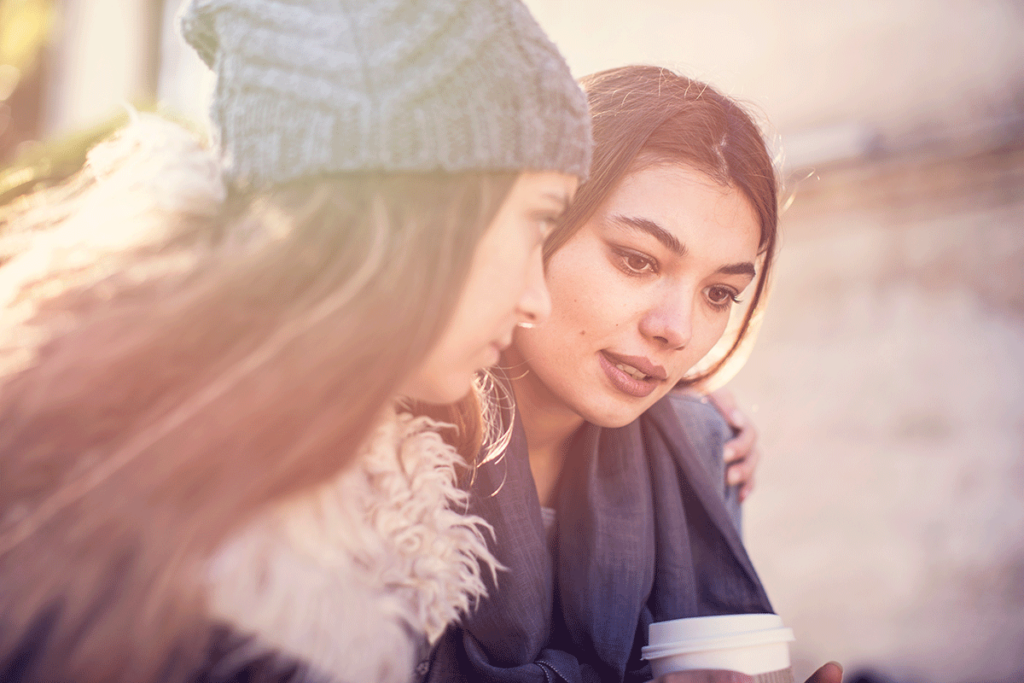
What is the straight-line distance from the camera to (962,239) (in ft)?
10.3

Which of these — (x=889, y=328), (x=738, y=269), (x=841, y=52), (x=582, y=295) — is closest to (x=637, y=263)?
(x=582, y=295)

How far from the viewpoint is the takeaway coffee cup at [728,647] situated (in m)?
1.20

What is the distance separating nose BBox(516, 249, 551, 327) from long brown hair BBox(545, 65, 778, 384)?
0.42m

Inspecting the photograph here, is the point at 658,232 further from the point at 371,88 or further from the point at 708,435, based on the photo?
the point at 708,435

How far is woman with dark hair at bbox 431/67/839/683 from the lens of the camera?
1473 mm

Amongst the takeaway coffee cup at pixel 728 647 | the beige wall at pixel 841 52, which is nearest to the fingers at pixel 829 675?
the takeaway coffee cup at pixel 728 647

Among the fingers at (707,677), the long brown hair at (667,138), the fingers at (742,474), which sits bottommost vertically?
the fingers at (742,474)

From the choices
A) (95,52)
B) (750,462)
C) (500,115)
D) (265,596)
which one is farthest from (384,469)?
(95,52)

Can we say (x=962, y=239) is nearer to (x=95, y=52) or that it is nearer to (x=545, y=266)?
(x=545, y=266)

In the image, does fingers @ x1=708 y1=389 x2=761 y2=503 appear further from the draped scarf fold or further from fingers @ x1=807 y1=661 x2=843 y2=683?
fingers @ x1=807 y1=661 x2=843 y2=683

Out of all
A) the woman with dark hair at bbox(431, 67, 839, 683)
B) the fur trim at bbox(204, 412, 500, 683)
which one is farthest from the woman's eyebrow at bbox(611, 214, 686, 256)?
the fur trim at bbox(204, 412, 500, 683)

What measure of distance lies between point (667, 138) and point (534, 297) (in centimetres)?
71

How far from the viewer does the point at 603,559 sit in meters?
1.69

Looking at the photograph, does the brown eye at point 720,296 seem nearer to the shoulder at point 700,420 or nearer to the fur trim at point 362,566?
the shoulder at point 700,420
